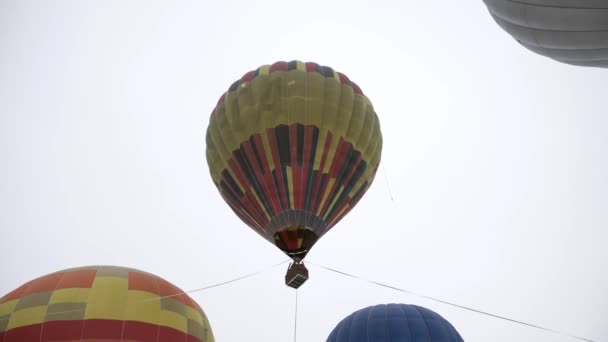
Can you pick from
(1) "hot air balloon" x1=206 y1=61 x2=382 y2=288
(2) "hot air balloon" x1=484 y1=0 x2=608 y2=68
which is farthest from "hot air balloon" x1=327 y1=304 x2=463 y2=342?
(2) "hot air balloon" x1=484 y1=0 x2=608 y2=68

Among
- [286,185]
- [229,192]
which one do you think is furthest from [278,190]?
Answer: [229,192]

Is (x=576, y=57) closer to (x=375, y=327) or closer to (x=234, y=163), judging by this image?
(x=234, y=163)

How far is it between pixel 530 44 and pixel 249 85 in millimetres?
5190

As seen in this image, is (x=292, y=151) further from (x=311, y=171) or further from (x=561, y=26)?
(x=561, y=26)

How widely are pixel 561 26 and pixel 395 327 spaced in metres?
7.42

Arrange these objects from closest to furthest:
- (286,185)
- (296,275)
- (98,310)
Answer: (98,310) < (296,275) < (286,185)

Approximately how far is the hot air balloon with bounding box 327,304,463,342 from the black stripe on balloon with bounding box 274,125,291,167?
427 centimetres

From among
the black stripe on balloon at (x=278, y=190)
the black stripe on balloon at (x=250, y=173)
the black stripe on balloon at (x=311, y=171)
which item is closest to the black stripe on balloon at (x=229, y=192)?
the black stripe on balloon at (x=250, y=173)

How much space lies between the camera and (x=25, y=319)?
7.76 m

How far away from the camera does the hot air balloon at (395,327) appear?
38.4 ft

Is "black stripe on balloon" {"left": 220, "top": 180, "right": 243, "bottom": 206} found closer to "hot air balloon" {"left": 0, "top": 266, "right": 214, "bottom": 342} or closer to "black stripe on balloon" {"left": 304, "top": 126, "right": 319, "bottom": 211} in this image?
"black stripe on balloon" {"left": 304, "top": 126, "right": 319, "bottom": 211}

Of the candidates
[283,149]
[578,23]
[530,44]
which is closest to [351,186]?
[283,149]

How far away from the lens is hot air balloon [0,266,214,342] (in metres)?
7.70

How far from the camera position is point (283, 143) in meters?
10.1
